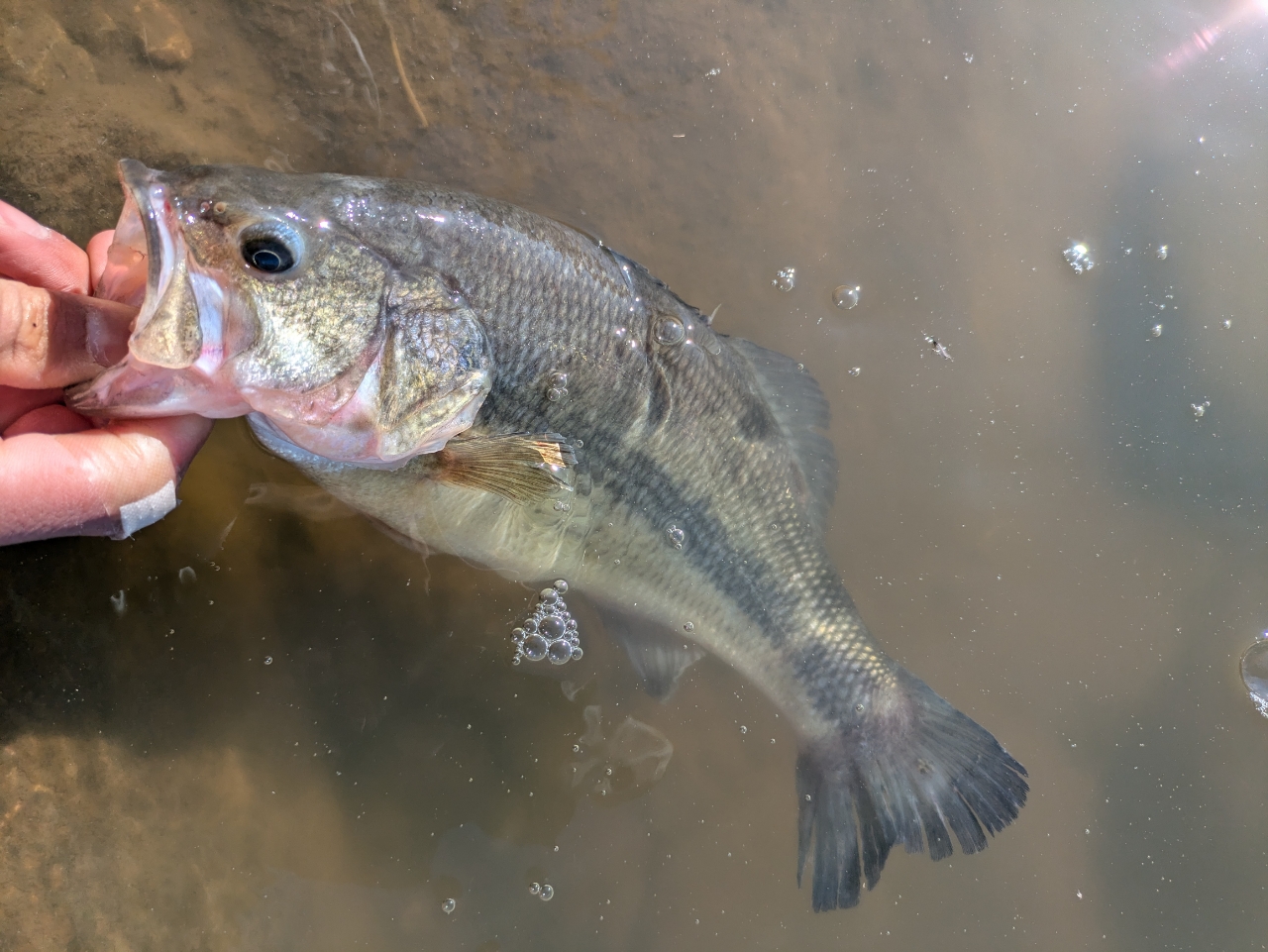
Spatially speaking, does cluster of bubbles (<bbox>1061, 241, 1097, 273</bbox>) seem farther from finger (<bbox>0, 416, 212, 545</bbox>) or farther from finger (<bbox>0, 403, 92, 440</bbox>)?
finger (<bbox>0, 403, 92, 440</bbox>)

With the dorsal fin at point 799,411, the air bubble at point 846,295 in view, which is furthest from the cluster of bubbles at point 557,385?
the air bubble at point 846,295

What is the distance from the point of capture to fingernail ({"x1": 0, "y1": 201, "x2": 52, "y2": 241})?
1.53 meters

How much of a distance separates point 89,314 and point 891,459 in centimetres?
232

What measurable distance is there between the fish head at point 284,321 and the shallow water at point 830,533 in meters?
0.69

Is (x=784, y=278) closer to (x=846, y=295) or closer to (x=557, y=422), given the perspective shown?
(x=846, y=295)

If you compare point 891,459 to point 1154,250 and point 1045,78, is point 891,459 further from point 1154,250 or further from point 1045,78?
point 1045,78

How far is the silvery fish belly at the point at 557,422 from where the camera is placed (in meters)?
1.42

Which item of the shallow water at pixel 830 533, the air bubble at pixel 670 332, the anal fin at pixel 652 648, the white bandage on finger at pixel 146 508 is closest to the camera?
the white bandage on finger at pixel 146 508

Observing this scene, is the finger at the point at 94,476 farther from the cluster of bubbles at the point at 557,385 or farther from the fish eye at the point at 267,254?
the cluster of bubbles at the point at 557,385

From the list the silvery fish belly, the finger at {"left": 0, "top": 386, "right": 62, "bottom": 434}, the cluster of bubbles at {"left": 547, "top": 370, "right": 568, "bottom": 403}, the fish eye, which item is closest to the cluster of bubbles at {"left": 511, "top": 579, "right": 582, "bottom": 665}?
the silvery fish belly

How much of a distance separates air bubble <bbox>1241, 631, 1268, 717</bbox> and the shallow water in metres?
0.04

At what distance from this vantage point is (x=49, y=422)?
150cm

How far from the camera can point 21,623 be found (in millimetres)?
1963

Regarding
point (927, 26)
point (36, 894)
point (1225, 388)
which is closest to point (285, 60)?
point (927, 26)
